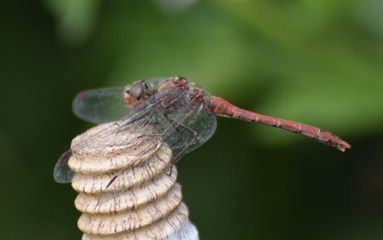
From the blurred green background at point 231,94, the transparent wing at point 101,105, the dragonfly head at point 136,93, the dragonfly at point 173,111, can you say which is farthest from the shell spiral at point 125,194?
the blurred green background at point 231,94

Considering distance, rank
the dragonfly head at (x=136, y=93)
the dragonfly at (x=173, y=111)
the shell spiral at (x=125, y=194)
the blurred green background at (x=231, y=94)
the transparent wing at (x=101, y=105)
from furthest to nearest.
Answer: the blurred green background at (x=231, y=94)
the transparent wing at (x=101, y=105)
the dragonfly head at (x=136, y=93)
the dragonfly at (x=173, y=111)
the shell spiral at (x=125, y=194)

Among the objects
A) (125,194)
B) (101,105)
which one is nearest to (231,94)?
(101,105)

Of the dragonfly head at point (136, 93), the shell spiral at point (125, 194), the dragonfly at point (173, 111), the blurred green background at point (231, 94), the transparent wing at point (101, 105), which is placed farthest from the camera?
the blurred green background at point (231, 94)

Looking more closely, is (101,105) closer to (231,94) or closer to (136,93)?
(136,93)

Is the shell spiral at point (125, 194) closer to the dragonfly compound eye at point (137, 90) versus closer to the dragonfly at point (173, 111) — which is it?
the dragonfly at point (173, 111)

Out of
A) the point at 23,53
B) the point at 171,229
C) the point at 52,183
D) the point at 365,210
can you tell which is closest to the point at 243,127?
the point at 365,210
